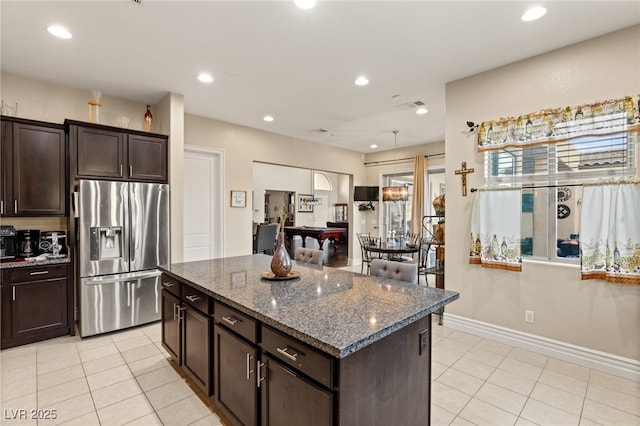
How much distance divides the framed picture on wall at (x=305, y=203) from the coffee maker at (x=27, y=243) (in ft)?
32.1

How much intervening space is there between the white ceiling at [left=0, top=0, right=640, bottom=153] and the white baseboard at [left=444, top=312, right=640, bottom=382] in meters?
2.27

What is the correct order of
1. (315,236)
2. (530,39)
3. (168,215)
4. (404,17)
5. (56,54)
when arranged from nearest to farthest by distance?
1. (404,17)
2. (530,39)
3. (56,54)
4. (168,215)
5. (315,236)

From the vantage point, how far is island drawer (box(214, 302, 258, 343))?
1.64 m

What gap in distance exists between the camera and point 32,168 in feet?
10.6

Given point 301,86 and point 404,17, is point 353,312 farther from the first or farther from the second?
point 301,86

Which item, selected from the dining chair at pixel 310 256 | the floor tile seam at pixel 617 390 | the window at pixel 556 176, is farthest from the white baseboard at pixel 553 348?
the dining chair at pixel 310 256

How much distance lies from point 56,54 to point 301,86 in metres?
2.46

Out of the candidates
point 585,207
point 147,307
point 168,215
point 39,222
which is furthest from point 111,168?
point 585,207

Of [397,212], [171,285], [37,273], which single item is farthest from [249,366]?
[397,212]

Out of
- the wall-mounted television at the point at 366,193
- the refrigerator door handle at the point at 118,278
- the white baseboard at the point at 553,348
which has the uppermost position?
the wall-mounted television at the point at 366,193

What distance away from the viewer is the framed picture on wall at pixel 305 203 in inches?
511

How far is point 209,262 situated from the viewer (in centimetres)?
297

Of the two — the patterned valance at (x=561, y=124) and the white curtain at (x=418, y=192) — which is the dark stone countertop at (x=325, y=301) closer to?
the patterned valance at (x=561, y=124)

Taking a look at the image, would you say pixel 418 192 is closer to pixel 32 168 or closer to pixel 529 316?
pixel 529 316
